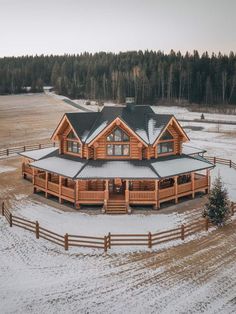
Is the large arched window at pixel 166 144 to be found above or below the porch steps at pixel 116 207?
above

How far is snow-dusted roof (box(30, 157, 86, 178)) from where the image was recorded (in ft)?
91.5

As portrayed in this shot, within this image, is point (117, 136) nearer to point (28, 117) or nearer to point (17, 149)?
point (17, 149)

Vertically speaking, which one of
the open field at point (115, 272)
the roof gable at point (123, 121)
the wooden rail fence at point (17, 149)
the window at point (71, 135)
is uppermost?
the roof gable at point (123, 121)

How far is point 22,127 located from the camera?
7531cm

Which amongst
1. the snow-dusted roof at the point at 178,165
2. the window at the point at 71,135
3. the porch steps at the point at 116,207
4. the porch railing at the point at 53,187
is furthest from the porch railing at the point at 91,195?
the window at the point at 71,135

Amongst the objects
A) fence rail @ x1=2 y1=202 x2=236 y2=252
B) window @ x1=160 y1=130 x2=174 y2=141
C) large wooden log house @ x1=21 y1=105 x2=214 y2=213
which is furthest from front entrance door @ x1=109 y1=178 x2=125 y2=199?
fence rail @ x1=2 y1=202 x2=236 y2=252

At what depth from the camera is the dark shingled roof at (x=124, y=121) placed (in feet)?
98.7

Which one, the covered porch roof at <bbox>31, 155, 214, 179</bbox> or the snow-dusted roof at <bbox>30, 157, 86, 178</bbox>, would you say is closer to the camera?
the covered porch roof at <bbox>31, 155, 214, 179</bbox>

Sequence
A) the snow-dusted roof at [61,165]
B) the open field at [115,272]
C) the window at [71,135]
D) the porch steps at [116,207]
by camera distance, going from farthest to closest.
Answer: the window at [71,135] → the snow-dusted roof at [61,165] → the porch steps at [116,207] → the open field at [115,272]

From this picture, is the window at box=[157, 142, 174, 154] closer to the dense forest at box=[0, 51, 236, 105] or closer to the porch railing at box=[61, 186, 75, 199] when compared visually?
the porch railing at box=[61, 186, 75, 199]

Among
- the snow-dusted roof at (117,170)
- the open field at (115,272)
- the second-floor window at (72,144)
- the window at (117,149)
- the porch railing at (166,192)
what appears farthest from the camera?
the second-floor window at (72,144)

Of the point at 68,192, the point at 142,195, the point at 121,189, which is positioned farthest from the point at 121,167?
the point at 68,192

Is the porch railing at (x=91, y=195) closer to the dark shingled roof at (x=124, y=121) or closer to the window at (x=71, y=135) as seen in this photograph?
the dark shingled roof at (x=124, y=121)

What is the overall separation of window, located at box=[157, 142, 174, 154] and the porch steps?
19.7ft
